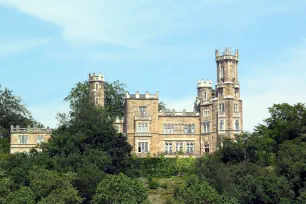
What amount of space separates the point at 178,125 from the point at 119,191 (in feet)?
88.4

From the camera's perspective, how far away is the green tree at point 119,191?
5741 centimetres

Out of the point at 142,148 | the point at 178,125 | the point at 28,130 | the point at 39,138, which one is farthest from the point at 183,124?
the point at 28,130

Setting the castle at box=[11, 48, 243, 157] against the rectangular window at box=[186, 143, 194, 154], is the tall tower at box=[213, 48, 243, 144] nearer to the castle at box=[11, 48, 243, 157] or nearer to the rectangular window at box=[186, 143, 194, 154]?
the castle at box=[11, 48, 243, 157]

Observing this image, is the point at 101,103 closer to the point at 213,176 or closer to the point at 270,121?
the point at 270,121

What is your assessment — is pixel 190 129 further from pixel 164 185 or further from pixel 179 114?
pixel 164 185

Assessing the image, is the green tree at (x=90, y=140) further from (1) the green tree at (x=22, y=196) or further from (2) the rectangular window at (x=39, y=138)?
(1) the green tree at (x=22, y=196)

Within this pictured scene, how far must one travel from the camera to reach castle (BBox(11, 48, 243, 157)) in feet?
269

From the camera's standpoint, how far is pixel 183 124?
84.1 metres

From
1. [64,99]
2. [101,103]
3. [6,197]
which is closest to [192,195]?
[6,197]

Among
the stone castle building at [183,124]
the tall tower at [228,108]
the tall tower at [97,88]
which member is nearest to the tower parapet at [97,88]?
the tall tower at [97,88]

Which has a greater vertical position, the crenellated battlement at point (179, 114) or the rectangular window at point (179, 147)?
the crenellated battlement at point (179, 114)

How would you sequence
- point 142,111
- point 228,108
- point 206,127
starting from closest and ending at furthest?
point 228,108
point 142,111
point 206,127

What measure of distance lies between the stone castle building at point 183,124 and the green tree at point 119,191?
891 inches

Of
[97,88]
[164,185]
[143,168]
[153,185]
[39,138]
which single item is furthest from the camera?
[97,88]
